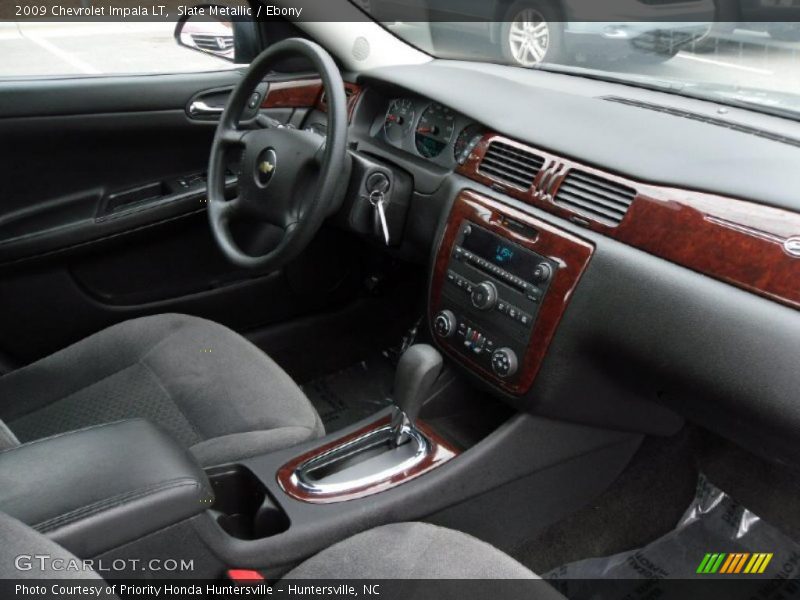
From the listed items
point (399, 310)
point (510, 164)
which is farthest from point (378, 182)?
point (399, 310)

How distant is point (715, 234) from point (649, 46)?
44.2 inches

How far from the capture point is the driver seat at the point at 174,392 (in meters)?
1.51

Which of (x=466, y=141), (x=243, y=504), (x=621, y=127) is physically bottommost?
(x=243, y=504)

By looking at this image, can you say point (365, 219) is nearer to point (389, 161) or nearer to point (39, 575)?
point (389, 161)

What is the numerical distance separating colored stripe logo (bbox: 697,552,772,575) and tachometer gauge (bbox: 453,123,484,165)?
1.01 metres

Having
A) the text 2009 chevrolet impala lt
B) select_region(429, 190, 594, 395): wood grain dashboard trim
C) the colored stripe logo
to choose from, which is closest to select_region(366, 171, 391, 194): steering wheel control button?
the text 2009 chevrolet impala lt

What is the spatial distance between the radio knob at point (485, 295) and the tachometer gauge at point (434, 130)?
399 mm

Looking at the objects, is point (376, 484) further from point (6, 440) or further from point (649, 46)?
point (649, 46)

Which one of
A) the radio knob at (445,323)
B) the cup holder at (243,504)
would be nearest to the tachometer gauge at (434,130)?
the radio knob at (445,323)

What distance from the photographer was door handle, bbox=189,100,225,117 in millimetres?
2203

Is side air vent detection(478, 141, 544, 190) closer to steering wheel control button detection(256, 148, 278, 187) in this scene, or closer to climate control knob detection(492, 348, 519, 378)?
climate control knob detection(492, 348, 519, 378)

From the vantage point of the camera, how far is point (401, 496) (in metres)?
1.50

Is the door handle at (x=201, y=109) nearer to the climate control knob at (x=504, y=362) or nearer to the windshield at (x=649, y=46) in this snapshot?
the windshield at (x=649, y=46)

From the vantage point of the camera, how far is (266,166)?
173 centimetres
